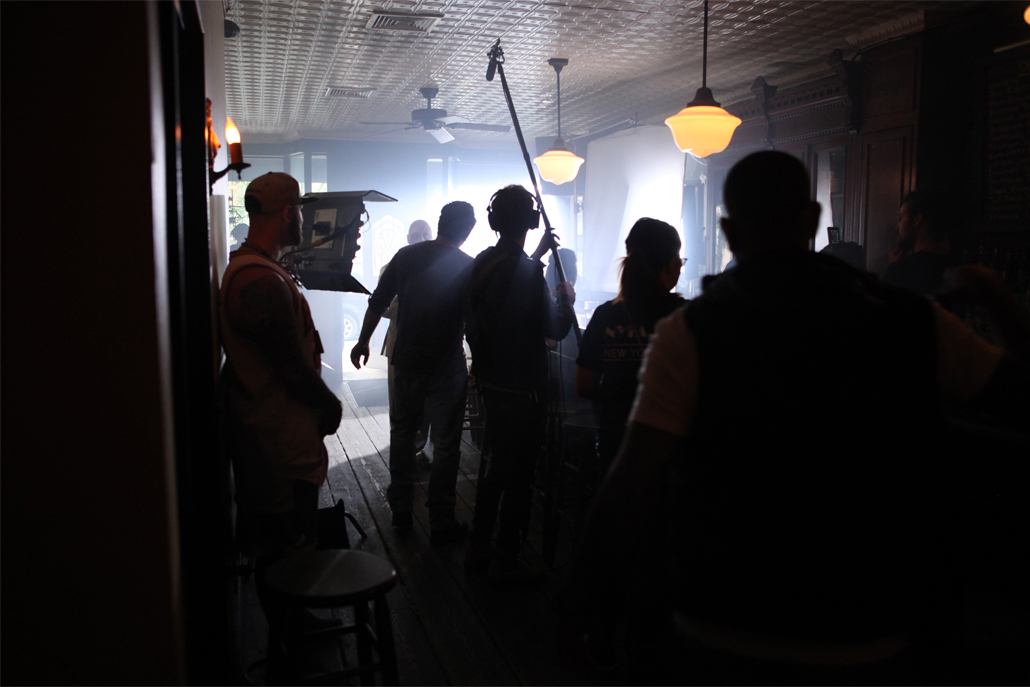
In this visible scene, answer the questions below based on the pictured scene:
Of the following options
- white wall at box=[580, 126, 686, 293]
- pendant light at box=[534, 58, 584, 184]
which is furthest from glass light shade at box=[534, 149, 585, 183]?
Result: white wall at box=[580, 126, 686, 293]

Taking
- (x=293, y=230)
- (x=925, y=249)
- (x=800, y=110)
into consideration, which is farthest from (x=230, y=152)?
(x=800, y=110)

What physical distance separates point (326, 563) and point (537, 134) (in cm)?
790

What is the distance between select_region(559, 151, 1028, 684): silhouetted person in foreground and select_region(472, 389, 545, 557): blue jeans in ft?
5.45

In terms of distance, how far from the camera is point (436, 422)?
3350 mm

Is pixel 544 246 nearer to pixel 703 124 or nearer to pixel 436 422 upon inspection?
pixel 436 422

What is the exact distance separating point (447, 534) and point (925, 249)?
7.76 ft

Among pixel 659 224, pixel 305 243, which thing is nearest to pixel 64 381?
pixel 659 224

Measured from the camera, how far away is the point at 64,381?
111 cm

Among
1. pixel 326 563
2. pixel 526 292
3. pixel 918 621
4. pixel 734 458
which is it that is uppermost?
pixel 526 292

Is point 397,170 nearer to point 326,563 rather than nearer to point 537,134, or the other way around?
point 537,134

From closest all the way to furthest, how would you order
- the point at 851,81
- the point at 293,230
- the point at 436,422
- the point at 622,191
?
the point at 293,230, the point at 436,422, the point at 851,81, the point at 622,191

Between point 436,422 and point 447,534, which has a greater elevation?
point 436,422

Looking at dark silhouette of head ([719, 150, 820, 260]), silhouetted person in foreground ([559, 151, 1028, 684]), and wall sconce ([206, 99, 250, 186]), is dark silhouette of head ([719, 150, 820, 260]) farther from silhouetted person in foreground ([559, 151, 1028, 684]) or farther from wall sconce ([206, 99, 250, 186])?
wall sconce ([206, 99, 250, 186])

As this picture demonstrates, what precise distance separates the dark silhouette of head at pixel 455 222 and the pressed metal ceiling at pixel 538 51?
67.0 inches
